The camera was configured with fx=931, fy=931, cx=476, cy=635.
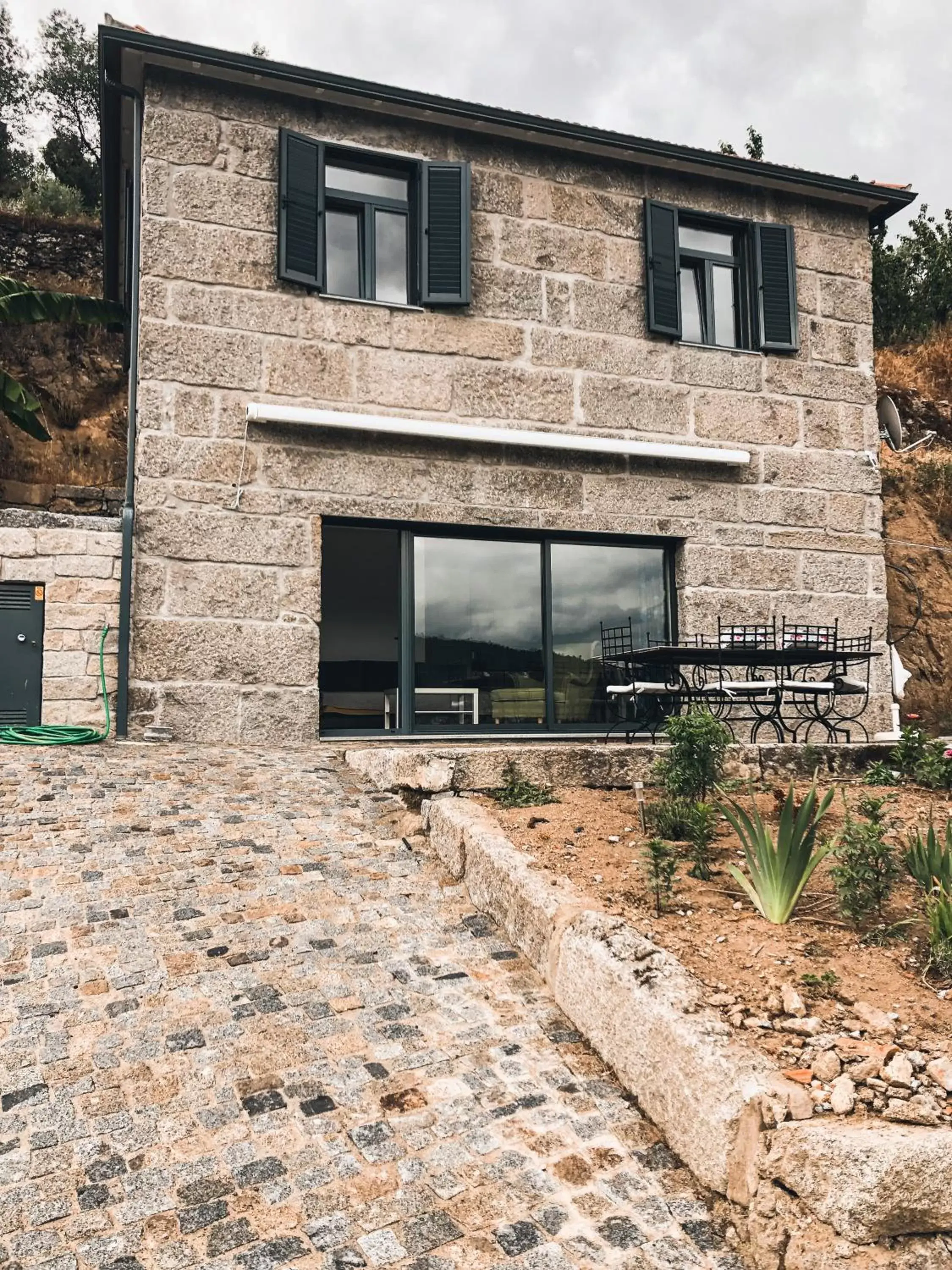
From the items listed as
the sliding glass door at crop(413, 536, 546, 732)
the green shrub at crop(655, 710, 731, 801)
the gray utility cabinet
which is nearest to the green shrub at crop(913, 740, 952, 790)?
the green shrub at crop(655, 710, 731, 801)

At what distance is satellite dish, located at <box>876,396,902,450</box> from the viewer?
13883mm

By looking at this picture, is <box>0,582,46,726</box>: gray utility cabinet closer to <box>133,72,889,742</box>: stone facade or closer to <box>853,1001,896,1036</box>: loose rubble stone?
<box>133,72,889,742</box>: stone facade

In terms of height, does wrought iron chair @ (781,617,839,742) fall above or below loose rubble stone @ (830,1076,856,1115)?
above

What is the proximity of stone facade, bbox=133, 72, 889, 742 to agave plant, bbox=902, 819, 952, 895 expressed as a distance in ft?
17.8

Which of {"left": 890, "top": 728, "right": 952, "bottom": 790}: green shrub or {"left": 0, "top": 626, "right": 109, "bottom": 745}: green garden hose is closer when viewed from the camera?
{"left": 890, "top": 728, "right": 952, "bottom": 790}: green shrub

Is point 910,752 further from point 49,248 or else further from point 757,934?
point 49,248

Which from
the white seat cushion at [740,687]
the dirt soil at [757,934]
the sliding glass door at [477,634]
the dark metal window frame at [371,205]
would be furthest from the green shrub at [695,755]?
the dark metal window frame at [371,205]

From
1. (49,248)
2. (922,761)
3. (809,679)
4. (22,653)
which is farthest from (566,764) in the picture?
(49,248)

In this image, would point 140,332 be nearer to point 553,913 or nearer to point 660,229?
point 660,229

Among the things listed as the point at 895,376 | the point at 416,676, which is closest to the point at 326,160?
the point at 416,676

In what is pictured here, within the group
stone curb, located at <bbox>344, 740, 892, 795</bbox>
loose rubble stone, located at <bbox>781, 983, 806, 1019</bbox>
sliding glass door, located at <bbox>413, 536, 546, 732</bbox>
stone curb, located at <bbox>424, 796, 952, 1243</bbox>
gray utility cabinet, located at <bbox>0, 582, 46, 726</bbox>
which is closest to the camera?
stone curb, located at <bbox>424, 796, 952, 1243</bbox>

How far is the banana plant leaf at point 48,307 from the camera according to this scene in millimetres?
11227

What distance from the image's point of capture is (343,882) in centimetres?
441

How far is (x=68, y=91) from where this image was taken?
82.0 feet
